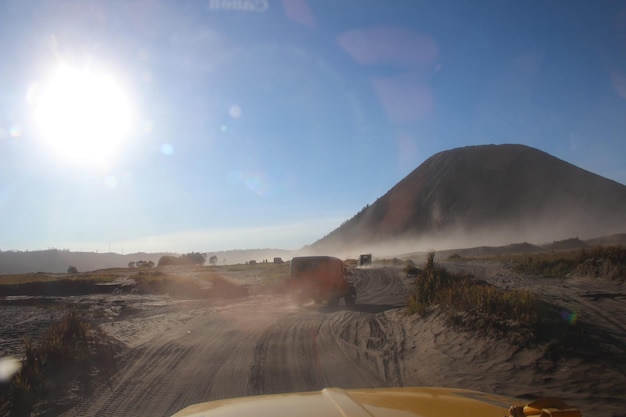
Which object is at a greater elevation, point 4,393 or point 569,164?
point 569,164

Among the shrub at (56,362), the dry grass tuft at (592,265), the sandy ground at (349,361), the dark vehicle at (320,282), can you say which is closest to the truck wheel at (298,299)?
the dark vehicle at (320,282)

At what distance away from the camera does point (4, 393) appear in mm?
7918

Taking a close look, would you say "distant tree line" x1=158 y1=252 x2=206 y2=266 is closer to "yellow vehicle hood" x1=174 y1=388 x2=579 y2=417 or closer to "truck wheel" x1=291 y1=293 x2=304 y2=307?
"truck wheel" x1=291 y1=293 x2=304 y2=307

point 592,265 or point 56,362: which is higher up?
point 592,265

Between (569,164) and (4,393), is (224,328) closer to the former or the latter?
(4,393)

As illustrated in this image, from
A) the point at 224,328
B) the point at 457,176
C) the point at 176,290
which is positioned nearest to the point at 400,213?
the point at 457,176

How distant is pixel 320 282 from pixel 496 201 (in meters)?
97.8

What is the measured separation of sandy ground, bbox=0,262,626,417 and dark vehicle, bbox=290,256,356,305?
6955mm

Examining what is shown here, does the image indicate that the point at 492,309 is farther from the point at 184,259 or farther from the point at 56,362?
the point at 184,259

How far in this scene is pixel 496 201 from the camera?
4419 inches

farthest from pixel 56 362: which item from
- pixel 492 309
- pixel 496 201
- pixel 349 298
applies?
pixel 496 201

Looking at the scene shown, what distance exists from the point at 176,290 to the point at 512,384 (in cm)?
3056

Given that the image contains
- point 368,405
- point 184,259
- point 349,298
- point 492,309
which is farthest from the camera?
point 184,259

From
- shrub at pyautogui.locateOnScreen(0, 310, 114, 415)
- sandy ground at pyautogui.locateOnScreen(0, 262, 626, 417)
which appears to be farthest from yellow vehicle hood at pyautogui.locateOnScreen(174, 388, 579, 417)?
shrub at pyautogui.locateOnScreen(0, 310, 114, 415)
